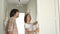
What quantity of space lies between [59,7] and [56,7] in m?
0.04

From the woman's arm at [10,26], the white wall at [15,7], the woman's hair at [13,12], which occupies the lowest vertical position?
the woman's arm at [10,26]

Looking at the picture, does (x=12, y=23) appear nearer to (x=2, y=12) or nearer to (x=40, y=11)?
(x=2, y=12)

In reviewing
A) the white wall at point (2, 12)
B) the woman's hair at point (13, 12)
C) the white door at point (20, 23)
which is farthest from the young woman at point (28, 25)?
the white wall at point (2, 12)

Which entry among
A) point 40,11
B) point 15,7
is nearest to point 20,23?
point 15,7

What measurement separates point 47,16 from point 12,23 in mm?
503

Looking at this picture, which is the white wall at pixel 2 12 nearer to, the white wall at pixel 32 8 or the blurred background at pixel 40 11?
the blurred background at pixel 40 11

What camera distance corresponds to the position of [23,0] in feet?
5.19

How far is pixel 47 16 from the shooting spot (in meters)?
1.67

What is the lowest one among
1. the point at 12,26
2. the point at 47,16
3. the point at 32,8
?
the point at 12,26

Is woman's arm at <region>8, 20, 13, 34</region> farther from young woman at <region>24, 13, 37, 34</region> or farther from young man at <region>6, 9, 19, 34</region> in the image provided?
young woman at <region>24, 13, 37, 34</region>

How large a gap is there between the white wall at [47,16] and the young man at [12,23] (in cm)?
31

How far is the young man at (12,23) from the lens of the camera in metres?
1.51

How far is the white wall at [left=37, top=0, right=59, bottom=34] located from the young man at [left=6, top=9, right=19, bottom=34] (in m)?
0.31

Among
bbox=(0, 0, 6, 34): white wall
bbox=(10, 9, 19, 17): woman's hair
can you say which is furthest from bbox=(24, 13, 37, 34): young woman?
bbox=(0, 0, 6, 34): white wall
